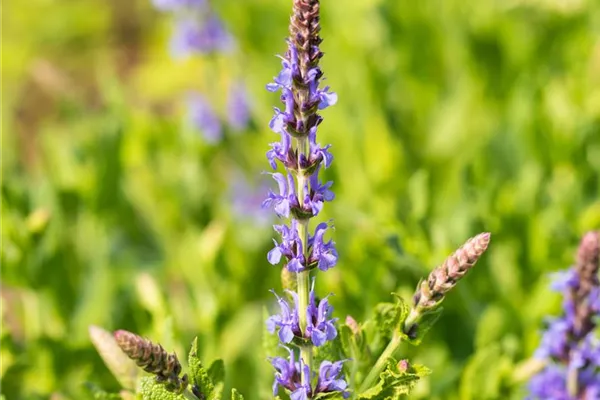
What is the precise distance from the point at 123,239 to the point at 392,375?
1.99 meters

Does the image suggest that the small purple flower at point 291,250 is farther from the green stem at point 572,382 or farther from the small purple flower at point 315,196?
the green stem at point 572,382

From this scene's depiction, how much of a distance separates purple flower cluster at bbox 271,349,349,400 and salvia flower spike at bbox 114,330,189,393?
0.51ft

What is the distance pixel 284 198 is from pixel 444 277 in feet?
0.83

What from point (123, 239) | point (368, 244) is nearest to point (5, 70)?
point (123, 239)

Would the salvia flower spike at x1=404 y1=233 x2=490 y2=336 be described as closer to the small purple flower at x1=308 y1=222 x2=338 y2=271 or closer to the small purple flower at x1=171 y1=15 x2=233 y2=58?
the small purple flower at x1=308 y1=222 x2=338 y2=271

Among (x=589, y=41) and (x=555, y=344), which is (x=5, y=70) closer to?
(x=589, y=41)

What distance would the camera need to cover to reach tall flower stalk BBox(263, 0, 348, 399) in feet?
3.59

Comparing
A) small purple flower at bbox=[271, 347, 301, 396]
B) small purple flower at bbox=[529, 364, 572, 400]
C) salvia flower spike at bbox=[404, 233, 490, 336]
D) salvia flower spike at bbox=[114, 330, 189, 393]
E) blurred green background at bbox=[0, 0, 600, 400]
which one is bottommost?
salvia flower spike at bbox=[114, 330, 189, 393]

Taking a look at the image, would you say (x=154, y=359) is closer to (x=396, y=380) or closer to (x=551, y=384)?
(x=396, y=380)

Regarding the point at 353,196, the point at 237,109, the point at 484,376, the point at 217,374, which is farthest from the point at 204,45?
the point at 217,374

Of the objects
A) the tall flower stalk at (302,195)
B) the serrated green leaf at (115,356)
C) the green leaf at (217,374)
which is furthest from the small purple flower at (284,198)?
the serrated green leaf at (115,356)

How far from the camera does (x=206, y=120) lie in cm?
290

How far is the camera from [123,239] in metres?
3.01

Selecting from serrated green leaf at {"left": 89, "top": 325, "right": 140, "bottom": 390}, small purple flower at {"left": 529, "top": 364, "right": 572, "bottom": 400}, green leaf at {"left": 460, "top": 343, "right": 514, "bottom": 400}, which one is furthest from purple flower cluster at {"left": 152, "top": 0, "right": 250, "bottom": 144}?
small purple flower at {"left": 529, "top": 364, "right": 572, "bottom": 400}
